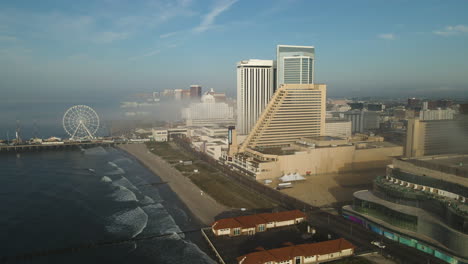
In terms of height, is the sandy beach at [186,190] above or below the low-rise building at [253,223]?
below

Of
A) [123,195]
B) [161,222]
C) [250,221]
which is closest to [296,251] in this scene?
[250,221]

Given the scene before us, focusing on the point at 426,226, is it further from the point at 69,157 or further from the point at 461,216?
the point at 69,157

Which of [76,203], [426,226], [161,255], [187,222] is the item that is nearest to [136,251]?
[161,255]

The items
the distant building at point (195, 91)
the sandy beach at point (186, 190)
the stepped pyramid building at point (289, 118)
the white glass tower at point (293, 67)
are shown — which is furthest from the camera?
the distant building at point (195, 91)

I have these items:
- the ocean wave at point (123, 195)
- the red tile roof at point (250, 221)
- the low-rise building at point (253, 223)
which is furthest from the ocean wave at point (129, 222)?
the red tile roof at point (250, 221)

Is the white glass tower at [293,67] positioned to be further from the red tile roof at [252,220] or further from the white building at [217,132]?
the red tile roof at [252,220]

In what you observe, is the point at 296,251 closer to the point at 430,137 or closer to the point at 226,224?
the point at 226,224

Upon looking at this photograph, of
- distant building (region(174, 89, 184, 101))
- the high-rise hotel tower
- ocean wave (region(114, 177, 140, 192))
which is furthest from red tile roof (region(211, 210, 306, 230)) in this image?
distant building (region(174, 89, 184, 101))

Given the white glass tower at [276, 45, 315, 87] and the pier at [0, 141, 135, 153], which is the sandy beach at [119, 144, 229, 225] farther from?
the white glass tower at [276, 45, 315, 87]
